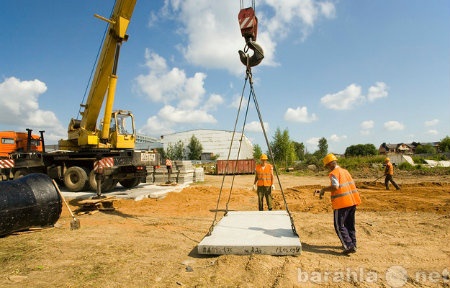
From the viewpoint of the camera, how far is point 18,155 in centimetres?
1355

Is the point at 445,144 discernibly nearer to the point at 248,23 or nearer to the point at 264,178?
the point at 264,178

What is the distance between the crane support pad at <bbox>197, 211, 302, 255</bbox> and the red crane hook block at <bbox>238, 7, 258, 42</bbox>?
12.2ft

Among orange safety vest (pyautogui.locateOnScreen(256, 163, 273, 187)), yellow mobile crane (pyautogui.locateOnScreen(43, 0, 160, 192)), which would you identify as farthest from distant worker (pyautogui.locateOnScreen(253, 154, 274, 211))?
yellow mobile crane (pyautogui.locateOnScreen(43, 0, 160, 192))

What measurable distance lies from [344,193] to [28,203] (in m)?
6.28

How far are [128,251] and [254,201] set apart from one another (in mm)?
6541

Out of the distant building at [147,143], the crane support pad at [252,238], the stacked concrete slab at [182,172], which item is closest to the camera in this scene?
the crane support pad at [252,238]

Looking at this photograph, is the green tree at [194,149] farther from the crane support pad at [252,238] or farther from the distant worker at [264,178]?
the crane support pad at [252,238]

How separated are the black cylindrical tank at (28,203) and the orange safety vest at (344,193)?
6.03 metres

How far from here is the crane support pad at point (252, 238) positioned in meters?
4.52

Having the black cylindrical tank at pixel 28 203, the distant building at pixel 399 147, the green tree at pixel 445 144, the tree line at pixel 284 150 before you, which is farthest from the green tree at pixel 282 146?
the distant building at pixel 399 147

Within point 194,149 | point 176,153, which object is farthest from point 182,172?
point 176,153

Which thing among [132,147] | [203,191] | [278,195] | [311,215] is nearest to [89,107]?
[132,147]

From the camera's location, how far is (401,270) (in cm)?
402

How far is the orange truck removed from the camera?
518 inches
